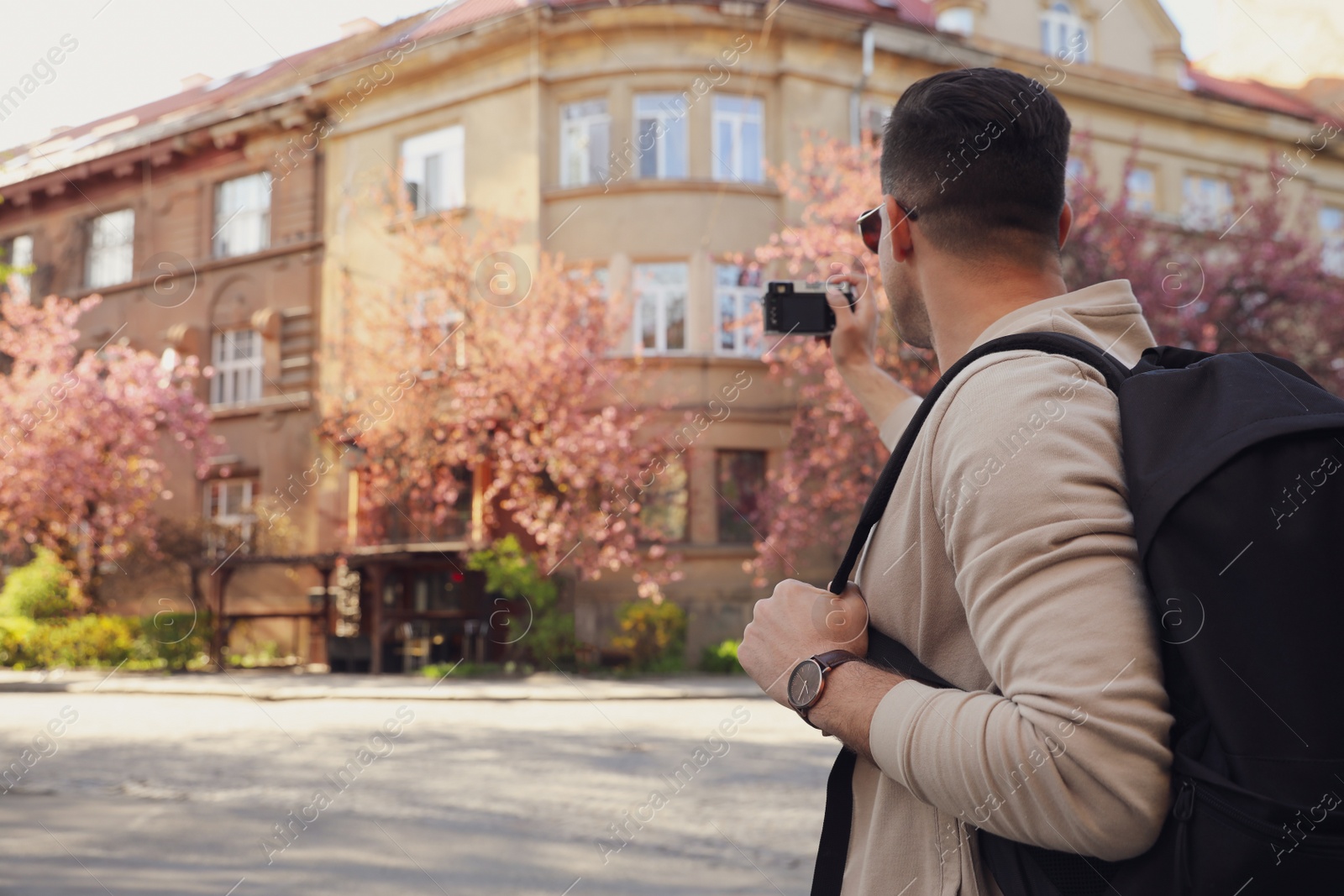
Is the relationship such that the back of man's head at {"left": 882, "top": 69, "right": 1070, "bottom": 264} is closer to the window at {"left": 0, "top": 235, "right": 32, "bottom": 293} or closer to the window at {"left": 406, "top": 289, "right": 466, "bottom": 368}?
the window at {"left": 406, "top": 289, "right": 466, "bottom": 368}

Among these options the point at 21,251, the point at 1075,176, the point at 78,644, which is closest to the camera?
the point at 1075,176

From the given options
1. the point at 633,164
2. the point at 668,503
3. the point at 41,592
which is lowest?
the point at 41,592

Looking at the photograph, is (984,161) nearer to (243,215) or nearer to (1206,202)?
(1206,202)

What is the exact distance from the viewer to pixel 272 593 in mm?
23703

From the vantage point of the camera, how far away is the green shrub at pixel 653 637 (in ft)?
63.4

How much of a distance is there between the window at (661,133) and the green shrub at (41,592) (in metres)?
13.6

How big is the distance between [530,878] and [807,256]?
14.8 meters

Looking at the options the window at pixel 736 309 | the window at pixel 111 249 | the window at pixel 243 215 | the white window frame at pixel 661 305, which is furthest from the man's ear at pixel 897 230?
the window at pixel 111 249

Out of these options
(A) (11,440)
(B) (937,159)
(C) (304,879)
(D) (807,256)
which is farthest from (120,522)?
(B) (937,159)

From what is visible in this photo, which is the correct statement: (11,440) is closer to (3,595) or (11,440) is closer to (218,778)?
(3,595)

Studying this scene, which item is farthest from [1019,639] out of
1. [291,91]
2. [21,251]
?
[21,251]

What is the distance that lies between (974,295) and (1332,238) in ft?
95.0

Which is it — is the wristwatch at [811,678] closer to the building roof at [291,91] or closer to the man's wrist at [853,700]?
the man's wrist at [853,700]

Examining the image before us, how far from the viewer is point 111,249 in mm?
27812
